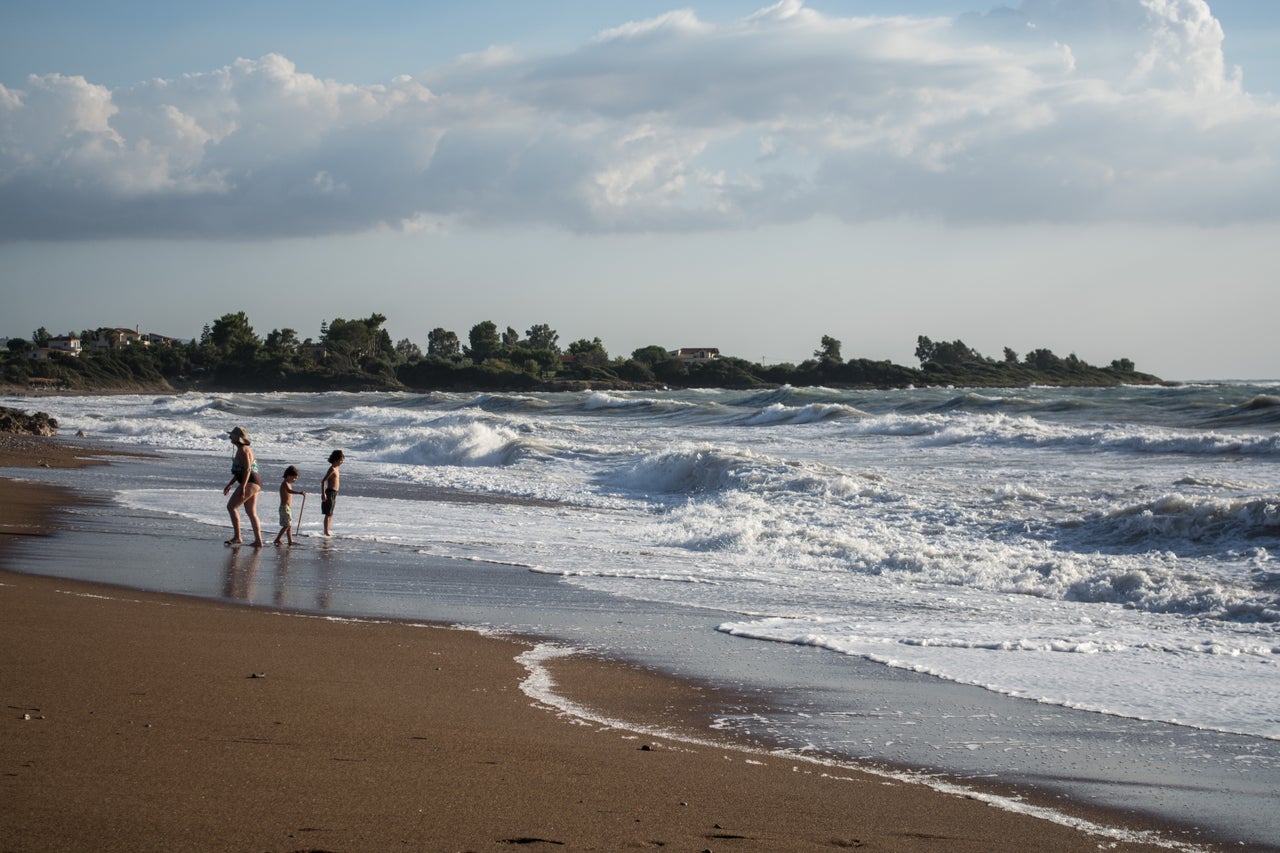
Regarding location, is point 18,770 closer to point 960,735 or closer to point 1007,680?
point 960,735

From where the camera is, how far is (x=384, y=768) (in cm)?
435

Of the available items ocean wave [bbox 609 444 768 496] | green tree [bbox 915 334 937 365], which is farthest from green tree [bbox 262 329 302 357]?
ocean wave [bbox 609 444 768 496]

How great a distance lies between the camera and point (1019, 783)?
487 centimetres

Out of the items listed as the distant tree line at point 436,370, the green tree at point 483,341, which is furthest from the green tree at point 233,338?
the green tree at point 483,341

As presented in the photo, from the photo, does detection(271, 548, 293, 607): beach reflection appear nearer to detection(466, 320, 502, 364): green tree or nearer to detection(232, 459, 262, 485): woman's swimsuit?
detection(232, 459, 262, 485): woman's swimsuit

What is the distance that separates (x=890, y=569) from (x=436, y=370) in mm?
96566

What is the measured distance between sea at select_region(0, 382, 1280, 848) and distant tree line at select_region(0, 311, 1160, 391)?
6660cm

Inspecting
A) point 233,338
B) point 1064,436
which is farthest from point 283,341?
point 1064,436

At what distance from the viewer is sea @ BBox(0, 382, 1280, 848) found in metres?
→ 6.08

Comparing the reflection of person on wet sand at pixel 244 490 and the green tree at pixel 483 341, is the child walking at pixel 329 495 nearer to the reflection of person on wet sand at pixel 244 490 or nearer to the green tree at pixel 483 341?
the reflection of person on wet sand at pixel 244 490

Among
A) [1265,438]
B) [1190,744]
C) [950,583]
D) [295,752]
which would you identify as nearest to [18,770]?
[295,752]

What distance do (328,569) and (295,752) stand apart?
663cm

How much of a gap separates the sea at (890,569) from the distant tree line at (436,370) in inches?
2622

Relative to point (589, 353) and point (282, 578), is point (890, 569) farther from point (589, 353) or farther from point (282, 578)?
point (589, 353)
